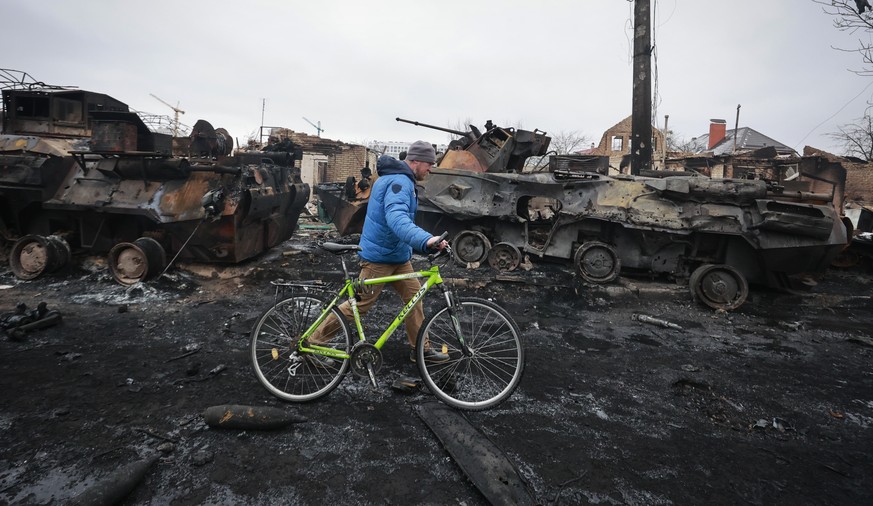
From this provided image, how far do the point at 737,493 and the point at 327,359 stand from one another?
9.43ft

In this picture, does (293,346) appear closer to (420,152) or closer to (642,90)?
(420,152)

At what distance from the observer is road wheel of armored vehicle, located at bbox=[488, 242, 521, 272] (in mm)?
8461

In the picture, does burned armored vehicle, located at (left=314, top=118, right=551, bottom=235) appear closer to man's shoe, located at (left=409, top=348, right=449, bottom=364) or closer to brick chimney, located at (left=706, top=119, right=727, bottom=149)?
man's shoe, located at (left=409, top=348, right=449, bottom=364)

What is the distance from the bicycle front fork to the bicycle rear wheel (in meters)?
0.79

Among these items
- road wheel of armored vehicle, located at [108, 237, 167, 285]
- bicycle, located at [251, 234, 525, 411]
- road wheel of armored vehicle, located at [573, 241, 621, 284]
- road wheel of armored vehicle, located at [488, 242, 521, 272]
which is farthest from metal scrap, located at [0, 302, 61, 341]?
road wheel of armored vehicle, located at [573, 241, 621, 284]

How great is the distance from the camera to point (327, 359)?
3.56 m

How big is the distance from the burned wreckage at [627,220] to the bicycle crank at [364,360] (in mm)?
5412

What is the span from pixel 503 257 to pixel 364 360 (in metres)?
Answer: 5.67

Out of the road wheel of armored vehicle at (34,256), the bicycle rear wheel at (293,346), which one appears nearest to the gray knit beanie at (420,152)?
the bicycle rear wheel at (293,346)

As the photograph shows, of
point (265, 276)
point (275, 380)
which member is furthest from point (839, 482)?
point (265, 276)

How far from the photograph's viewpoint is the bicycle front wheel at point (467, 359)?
10.4ft

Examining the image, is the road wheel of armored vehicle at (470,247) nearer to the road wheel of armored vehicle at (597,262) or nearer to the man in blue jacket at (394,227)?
the road wheel of armored vehicle at (597,262)

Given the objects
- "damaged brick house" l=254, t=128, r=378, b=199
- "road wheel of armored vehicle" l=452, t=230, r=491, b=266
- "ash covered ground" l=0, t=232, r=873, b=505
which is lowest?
"ash covered ground" l=0, t=232, r=873, b=505

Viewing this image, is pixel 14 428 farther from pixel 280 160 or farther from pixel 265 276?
pixel 280 160
